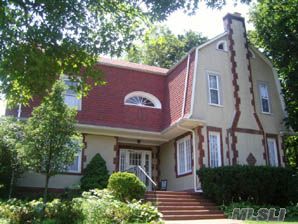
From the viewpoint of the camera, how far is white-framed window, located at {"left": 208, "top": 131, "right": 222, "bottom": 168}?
16422 millimetres

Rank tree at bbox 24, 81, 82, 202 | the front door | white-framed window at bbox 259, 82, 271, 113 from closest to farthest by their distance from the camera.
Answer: tree at bbox 24, 81, 82, 202 < the front door < white-framed window at bbox 259, 82, 271, 113

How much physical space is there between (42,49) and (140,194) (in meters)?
6.13

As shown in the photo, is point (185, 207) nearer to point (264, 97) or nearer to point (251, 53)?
point (264, 97)

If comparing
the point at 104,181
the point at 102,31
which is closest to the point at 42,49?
the point at 102,31

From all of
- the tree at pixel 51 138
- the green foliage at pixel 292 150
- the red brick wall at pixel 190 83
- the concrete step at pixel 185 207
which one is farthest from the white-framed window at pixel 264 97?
the tree at pixel 51 138

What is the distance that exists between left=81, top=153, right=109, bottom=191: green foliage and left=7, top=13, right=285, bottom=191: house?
51 centimetres

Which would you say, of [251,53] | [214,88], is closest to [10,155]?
[214,88]

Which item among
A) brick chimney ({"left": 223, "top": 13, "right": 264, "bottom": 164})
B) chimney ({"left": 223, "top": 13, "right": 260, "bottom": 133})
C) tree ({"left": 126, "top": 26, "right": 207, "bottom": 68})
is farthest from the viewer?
tree ({"left": 126, "top": 26, "right": 207, "bottom": 68})

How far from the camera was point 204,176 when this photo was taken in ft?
47.9

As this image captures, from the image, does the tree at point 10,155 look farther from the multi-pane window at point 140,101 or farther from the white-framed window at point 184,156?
the white-framed window at point 184,156

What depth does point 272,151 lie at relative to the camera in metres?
18.2

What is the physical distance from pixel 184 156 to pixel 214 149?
5.07 feet

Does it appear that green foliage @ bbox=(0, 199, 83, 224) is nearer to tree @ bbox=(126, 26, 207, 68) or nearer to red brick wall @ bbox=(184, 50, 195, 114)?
red brick wall @ bbox=(184, 50, 195, 114)

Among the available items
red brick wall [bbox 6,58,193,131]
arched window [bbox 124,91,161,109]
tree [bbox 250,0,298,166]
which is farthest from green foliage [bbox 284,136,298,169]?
arched window [bbox 124,91,161,109]
